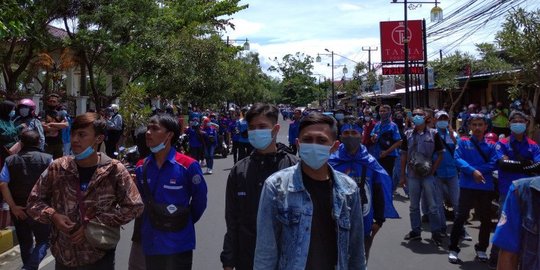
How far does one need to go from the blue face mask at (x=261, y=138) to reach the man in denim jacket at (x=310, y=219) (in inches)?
32.8

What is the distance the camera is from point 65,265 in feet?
11.3

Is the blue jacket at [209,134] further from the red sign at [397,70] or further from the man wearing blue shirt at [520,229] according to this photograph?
the red sign at [397,70]

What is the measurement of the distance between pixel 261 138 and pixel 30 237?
3.24 m

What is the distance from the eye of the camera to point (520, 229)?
246 cm

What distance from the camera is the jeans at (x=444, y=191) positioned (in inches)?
275

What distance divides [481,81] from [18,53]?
20.0m

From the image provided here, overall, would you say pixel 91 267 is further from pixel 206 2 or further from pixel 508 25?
pixel 206 2

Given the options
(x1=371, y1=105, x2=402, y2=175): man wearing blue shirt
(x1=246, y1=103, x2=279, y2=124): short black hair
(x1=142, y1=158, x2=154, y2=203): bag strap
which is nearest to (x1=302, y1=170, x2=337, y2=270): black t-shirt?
(x1=246, y1=103, x2=279, y2=124): short black hair

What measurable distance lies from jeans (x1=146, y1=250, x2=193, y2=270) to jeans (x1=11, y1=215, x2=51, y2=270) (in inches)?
80.5

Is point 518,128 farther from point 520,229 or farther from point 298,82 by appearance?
point 298,82

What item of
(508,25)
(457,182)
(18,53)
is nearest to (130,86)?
(18,53)

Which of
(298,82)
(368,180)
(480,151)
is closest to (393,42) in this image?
(480,151)

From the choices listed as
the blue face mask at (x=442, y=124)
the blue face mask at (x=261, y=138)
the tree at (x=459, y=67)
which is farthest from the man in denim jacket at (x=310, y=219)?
the tree at (x=459, y=67)

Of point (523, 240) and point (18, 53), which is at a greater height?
point (18, 53)
